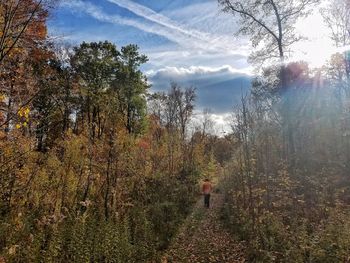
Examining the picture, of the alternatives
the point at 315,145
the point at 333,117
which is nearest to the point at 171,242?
the point at 315,145

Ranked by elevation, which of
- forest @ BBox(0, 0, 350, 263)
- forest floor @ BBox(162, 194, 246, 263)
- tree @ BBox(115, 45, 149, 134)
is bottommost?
forest floor @ BBox(162, 194, 246, 263)

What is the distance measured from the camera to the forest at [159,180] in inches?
274

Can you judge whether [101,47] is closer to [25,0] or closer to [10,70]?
[10,70]

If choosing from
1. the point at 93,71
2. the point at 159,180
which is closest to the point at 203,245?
the point at 159,180

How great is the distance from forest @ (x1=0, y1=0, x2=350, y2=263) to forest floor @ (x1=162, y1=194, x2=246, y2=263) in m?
0.05

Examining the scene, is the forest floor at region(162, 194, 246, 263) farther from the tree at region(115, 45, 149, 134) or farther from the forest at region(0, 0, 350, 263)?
the tree at region(115, 45, 149, 134)

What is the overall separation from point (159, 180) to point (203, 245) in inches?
281

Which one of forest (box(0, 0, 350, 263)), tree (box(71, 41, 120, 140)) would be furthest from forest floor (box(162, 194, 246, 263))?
tree (box(71, 41, 120, 140))

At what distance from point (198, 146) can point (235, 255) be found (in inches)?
795

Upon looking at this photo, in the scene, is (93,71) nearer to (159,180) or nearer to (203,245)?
(159,180)

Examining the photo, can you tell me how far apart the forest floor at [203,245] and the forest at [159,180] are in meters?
0.05

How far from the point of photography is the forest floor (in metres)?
8.97

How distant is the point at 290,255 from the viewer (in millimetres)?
6844

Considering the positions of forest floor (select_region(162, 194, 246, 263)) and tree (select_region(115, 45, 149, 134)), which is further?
tree (select_region(115, 45, 149, 134))
